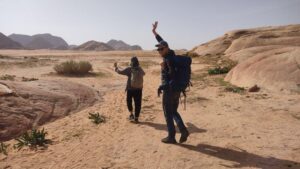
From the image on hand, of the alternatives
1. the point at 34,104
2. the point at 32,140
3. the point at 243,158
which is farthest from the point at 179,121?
the point at 34,104

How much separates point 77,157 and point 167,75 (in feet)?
7.38

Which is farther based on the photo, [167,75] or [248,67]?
[248,67]

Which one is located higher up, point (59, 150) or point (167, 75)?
point (167, 75)

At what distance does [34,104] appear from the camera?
8078 mm

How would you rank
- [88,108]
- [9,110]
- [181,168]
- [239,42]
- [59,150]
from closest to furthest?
[181,168], [59,150], [9,110], [88,108], [239,42]

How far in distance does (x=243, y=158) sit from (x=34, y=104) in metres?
5.51

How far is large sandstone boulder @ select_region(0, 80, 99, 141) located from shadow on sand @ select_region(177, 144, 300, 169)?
12.7 feet

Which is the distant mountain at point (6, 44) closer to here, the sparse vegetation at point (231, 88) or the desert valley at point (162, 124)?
the desert valley at point (162, 124)

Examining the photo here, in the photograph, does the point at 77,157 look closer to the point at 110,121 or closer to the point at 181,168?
the point at 181,168

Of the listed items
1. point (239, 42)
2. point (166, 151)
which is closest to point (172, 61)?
point (166, 151)

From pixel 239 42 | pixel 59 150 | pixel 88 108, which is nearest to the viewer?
pixel 59 150

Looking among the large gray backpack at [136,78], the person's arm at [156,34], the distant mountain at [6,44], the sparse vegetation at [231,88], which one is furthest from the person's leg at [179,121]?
the distant mountain at [6,44]

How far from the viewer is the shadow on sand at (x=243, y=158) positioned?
16.4 feet

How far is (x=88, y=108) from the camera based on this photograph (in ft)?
31.2
